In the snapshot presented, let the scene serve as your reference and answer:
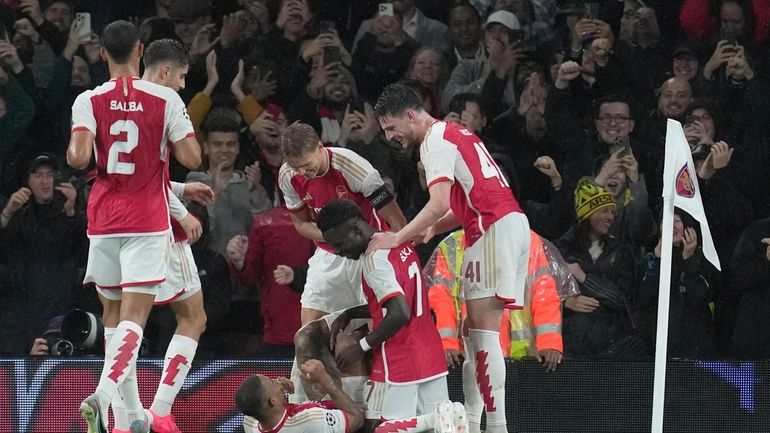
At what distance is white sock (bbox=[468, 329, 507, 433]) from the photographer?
247 inches

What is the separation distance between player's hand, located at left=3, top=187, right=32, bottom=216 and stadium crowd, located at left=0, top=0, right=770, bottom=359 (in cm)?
1

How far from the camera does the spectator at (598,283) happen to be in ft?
27.6

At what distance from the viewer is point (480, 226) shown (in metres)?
6.36

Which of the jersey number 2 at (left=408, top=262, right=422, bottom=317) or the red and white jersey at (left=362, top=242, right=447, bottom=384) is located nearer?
the red and white jersey at (left=362, top=242, right=447, bottom=384)

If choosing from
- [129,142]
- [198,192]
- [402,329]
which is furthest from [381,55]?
[402,329]

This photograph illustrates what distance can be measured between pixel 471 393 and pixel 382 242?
102cm

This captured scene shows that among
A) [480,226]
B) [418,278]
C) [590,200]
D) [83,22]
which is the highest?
[83,22]

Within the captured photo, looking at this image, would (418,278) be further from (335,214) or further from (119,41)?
(119,41)

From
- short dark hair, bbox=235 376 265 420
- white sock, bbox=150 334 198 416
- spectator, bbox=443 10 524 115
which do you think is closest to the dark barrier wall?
white sock, bbox=150 334 198 416

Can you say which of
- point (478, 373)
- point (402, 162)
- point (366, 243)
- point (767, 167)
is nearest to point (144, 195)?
point (366, 243)

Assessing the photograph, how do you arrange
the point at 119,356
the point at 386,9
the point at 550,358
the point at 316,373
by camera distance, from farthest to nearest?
the point at 386,9 → the point at 550,358 → the point at 119,356 → the point at 316,373

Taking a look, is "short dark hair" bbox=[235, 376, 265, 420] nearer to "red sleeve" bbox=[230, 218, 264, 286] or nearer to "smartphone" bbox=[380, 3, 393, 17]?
"red sleeve" bbox=[230, 218, 264, 286]

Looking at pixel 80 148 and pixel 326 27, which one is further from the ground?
pixel 326 27

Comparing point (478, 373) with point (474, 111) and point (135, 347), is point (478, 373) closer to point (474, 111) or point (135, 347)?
point (135, 347)
